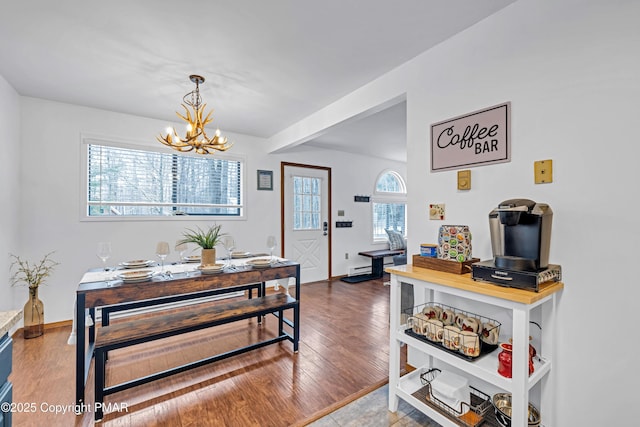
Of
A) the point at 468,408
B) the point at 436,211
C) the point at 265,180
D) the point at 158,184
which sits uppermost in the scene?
the point at 265,180

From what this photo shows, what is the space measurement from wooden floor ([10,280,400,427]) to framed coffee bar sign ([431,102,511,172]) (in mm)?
1649

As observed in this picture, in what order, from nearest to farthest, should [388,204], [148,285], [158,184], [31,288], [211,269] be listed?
[148,285] < [211,269] < [31,288] < [158,184] < [388,204]

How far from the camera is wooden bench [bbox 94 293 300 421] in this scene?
66.7 inches

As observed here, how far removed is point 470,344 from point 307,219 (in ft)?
12.3

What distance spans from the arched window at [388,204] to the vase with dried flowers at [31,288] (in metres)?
5.01

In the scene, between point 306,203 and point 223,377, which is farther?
point 306,203

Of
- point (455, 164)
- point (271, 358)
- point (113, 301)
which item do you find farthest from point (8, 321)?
point (455, 164)

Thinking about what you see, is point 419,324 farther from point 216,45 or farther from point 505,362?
point 216,45

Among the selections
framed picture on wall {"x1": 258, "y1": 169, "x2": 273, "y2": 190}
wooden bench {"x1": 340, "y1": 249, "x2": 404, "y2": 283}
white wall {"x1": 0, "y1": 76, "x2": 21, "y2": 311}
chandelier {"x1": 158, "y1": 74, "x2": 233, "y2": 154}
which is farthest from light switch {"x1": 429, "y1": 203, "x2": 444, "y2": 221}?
white wall {"x1": 0, "y1": 76, "x2": 21, "y2": 311}

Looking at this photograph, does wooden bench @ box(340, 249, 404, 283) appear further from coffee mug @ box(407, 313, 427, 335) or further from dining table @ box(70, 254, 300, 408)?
coffee mug @ box(407, 313, 427, 335)

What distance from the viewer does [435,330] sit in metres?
1.57

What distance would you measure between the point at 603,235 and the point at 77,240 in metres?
4.45

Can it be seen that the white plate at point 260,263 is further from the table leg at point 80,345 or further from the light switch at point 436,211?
the light switch at point 436,211

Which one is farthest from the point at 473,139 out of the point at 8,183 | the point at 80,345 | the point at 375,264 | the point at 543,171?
the point at 8,183
